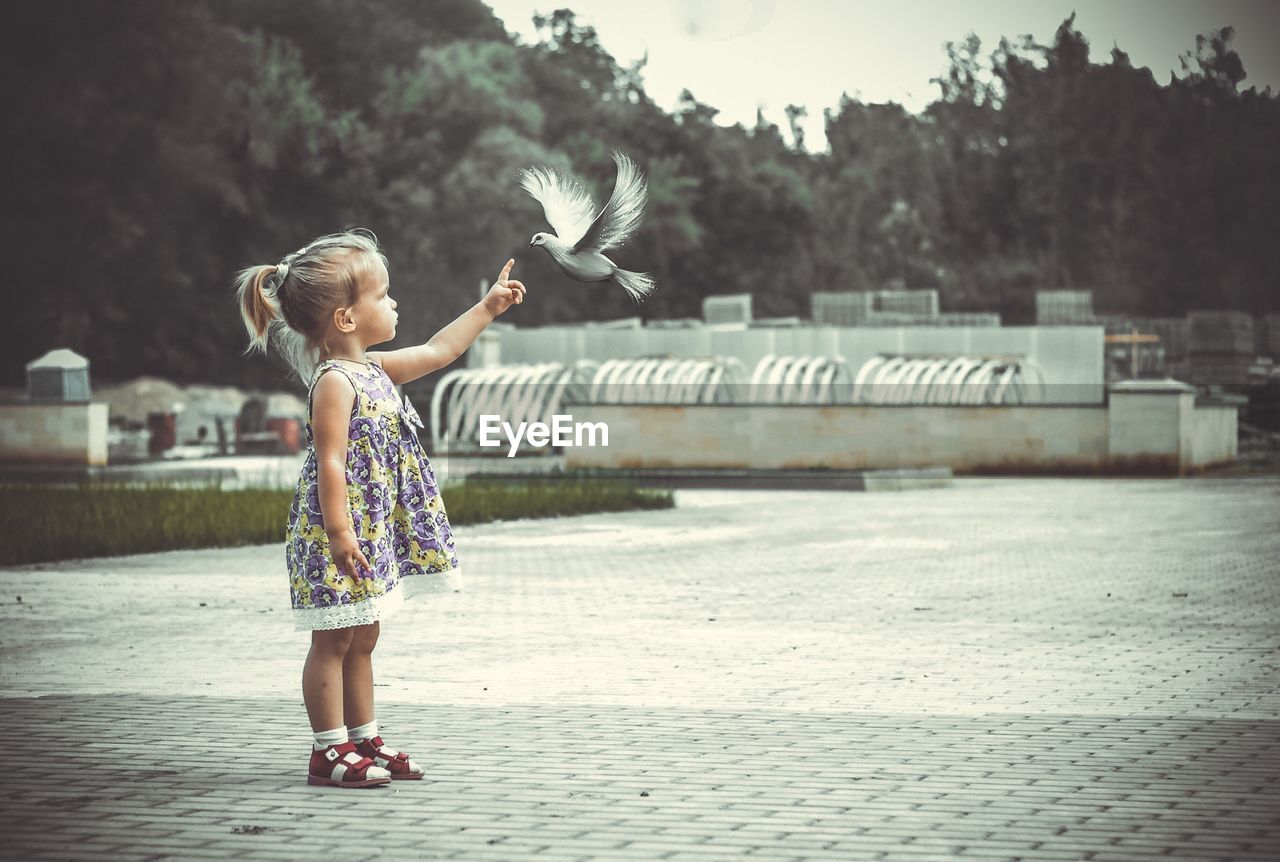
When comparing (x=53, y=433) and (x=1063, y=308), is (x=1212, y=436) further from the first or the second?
(x=53, y=433)

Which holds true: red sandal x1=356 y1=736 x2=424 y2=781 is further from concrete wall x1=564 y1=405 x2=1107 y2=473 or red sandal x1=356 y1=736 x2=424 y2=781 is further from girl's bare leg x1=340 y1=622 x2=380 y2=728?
concrete wall x1=564 y1=405 x2=1107 y2=473

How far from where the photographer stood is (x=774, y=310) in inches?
2872

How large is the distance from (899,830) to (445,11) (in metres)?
72.9

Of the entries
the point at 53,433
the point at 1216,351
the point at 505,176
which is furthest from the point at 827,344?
the point at 505,176

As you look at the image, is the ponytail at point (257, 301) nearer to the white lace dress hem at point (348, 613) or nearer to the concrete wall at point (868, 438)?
the white lace dress hem at point (348, 613)

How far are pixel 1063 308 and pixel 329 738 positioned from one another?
37.2 meters

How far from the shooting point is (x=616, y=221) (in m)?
5.42

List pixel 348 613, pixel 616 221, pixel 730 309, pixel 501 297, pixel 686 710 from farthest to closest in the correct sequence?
pixel 730 309
pixel 686 710
pixel 501 297
pixel 616 221
pixel 348 613

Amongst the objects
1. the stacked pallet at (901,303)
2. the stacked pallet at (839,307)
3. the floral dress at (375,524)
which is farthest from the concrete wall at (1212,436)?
the floral dress at (375,524)

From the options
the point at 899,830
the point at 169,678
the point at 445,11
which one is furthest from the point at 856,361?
the point at 445,11

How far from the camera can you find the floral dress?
530 centimetres

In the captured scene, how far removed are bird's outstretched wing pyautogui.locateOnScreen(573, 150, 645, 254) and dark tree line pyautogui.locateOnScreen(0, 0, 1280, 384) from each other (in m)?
42.7

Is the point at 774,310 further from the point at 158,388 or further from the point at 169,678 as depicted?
the point at 169,678

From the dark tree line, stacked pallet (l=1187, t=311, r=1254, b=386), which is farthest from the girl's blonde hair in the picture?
the dark tree line
